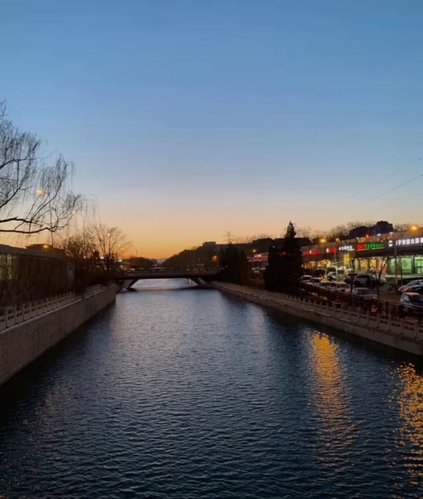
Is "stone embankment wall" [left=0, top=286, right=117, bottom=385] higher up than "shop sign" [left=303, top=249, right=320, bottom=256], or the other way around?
"shop sign" [left=303, top=249, right=320, bottom=256]

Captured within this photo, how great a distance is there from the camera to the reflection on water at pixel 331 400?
598 inches

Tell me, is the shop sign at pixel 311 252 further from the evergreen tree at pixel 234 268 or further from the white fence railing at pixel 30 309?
the white fence railing at pixel 30 309

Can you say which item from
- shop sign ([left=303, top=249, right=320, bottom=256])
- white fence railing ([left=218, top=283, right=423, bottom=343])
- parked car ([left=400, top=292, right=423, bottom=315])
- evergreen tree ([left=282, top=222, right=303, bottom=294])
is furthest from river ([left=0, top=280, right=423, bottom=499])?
shop sign ([left=303, top=249, right=320, bottom=256])

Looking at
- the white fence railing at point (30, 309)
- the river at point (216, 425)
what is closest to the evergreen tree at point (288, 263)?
the white fence railing at point (30, 309)

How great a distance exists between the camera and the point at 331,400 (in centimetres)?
1912

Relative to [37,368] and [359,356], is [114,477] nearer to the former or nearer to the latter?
[37,368]

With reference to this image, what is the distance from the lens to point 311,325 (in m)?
40.3

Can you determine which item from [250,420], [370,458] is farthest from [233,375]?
[370,458]

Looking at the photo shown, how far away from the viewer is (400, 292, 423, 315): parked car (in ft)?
99.3

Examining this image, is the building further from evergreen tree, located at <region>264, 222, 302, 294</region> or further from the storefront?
evergreen tree, located at <region>264, 222, 302, 294</region>

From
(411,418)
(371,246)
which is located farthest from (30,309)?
(371,246)

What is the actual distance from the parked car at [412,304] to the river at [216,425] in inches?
175

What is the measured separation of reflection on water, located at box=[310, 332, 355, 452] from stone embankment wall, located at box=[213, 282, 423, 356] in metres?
2.52

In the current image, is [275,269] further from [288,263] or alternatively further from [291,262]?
[291,262]
